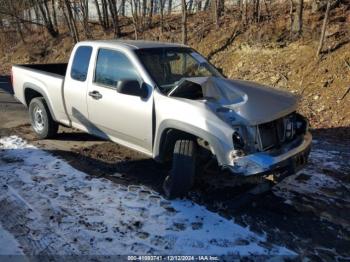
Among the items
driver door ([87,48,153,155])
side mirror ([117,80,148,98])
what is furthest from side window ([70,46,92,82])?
side mirror ([117,80,148,98])

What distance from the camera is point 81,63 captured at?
6375 millimetres

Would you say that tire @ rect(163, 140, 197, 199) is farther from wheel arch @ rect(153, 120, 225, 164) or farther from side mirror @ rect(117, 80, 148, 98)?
side mirror @ rect(117, 80, 148, 98)

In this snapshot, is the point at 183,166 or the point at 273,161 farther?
the point at 183,166

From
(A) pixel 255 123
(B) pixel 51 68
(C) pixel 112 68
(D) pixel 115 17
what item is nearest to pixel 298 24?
(B) pixel 51 68

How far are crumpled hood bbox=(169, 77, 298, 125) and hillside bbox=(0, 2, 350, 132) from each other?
3737 millimetres

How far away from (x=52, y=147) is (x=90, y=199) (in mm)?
2382

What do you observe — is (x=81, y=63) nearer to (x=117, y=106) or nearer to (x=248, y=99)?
(x=117, y=106)

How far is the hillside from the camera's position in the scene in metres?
8.92

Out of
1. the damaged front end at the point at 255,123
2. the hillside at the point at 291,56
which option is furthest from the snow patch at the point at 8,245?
the hillside at the point at 291,56

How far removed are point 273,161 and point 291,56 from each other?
6835mm

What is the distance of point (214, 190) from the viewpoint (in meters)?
5.29

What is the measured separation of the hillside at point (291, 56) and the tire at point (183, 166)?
4.36 meters

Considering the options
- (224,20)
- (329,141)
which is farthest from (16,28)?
(329,141)

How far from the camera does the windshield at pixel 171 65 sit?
213 inches
